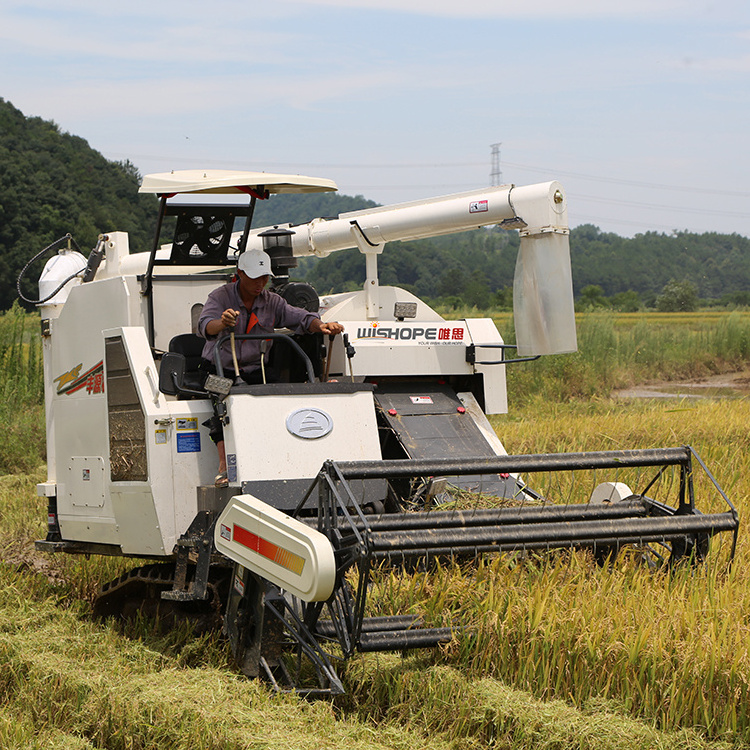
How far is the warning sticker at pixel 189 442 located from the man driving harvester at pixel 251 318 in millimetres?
454

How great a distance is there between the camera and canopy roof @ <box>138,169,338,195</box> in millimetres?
6203

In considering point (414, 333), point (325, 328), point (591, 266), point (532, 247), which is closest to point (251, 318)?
point (325, 328)

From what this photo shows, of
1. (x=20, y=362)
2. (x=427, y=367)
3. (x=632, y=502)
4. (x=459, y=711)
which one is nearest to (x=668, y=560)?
(x=632, y=502)

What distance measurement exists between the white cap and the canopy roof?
1.37 feet

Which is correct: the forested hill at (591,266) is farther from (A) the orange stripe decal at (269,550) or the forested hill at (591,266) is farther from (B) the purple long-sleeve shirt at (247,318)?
(A) the orange stripe decal at (269,550)

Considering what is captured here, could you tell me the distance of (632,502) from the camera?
567 cm

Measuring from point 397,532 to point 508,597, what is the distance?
0.71 m

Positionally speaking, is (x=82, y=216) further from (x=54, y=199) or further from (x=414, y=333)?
(x=414, y=333)

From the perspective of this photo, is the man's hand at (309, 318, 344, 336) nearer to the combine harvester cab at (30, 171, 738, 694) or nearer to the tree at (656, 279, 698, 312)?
the combine harvester cab at (30, 171, 738, 694)

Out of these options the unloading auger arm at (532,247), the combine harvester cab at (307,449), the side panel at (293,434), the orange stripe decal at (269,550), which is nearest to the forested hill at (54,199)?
the unloading auger arm at (532,247)

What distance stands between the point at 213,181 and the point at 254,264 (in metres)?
0.54

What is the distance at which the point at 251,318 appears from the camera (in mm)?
6348

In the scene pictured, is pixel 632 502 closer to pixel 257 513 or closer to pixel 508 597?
pixel 508 597

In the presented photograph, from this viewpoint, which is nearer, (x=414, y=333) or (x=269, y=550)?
(x=269, y=550)
